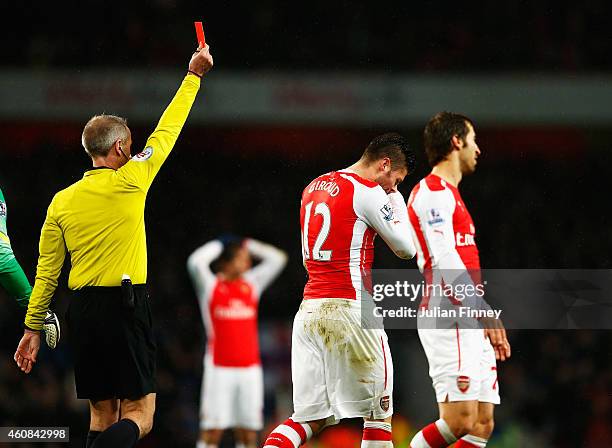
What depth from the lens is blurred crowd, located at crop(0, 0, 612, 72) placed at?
41.3ft

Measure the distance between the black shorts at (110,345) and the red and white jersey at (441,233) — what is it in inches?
67.9

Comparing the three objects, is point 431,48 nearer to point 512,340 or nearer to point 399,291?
point 512,340

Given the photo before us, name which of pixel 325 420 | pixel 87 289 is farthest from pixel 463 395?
pixel 87 289

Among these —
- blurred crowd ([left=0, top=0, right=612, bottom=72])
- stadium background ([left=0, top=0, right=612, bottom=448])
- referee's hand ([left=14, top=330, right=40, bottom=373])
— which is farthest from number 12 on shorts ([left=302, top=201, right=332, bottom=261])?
blurred crowd ([left=0, top=0, right=612, bottom=72])

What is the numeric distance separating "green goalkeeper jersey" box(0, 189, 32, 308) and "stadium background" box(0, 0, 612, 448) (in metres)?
5.25

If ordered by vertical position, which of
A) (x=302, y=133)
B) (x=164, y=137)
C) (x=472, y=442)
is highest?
(x=302, y=133)

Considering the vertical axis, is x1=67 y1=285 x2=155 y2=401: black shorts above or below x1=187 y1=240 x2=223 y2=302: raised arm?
below

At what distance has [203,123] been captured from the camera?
1195cm

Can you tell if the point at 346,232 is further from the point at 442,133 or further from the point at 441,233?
the point at 442,133

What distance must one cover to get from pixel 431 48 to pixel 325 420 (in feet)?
29.8

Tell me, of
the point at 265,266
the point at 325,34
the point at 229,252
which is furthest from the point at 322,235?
the point at 325,34

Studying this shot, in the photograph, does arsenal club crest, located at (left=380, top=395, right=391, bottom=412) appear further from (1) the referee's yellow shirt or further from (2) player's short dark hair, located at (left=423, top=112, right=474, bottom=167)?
(2) player's short dark hair, located at (left=423, top=112, right=474, bottom=167)

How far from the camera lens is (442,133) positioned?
5.74m

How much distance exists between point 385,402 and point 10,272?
6.87 ft
